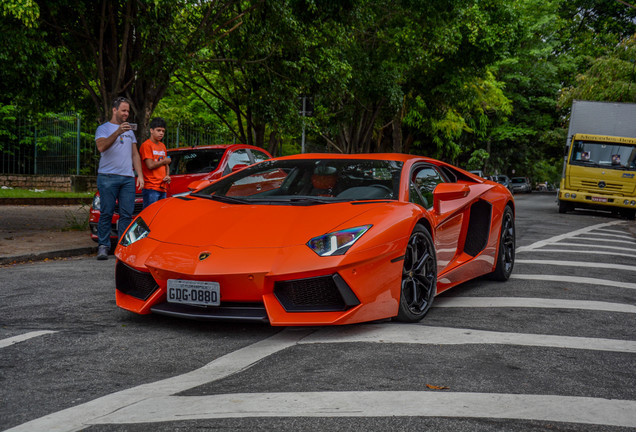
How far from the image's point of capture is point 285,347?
13.4ft

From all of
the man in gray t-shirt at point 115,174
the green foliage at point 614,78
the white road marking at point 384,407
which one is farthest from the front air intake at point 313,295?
the green foliage at point 614,78

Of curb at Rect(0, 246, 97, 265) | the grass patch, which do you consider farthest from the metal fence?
curb at Rect(0, 246, 97, 265)

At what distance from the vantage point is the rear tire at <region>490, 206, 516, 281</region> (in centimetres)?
688

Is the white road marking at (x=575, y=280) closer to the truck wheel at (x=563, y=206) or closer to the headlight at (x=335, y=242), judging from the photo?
the headlight at (x=335, y=242)

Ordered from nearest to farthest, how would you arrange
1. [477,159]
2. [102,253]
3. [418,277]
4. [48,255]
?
[418,277] < [102,253] < [48,255] < [477,159]

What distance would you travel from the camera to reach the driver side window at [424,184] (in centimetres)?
536

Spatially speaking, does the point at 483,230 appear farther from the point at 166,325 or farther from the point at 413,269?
the point at 166,325

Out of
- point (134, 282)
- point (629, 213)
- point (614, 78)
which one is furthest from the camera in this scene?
point (614, 78)

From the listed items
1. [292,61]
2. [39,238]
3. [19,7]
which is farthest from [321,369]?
[292,61]

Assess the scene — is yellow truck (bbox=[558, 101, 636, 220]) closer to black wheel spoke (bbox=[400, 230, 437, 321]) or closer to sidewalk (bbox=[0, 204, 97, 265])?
sidewalk (bbox=[0, 204, 97, 265])

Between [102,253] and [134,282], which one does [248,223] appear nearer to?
[134,282]

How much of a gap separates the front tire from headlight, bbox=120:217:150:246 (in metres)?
1.80

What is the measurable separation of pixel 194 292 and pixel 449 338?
161 centimetres

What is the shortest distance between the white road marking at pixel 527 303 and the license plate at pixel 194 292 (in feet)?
6.96
